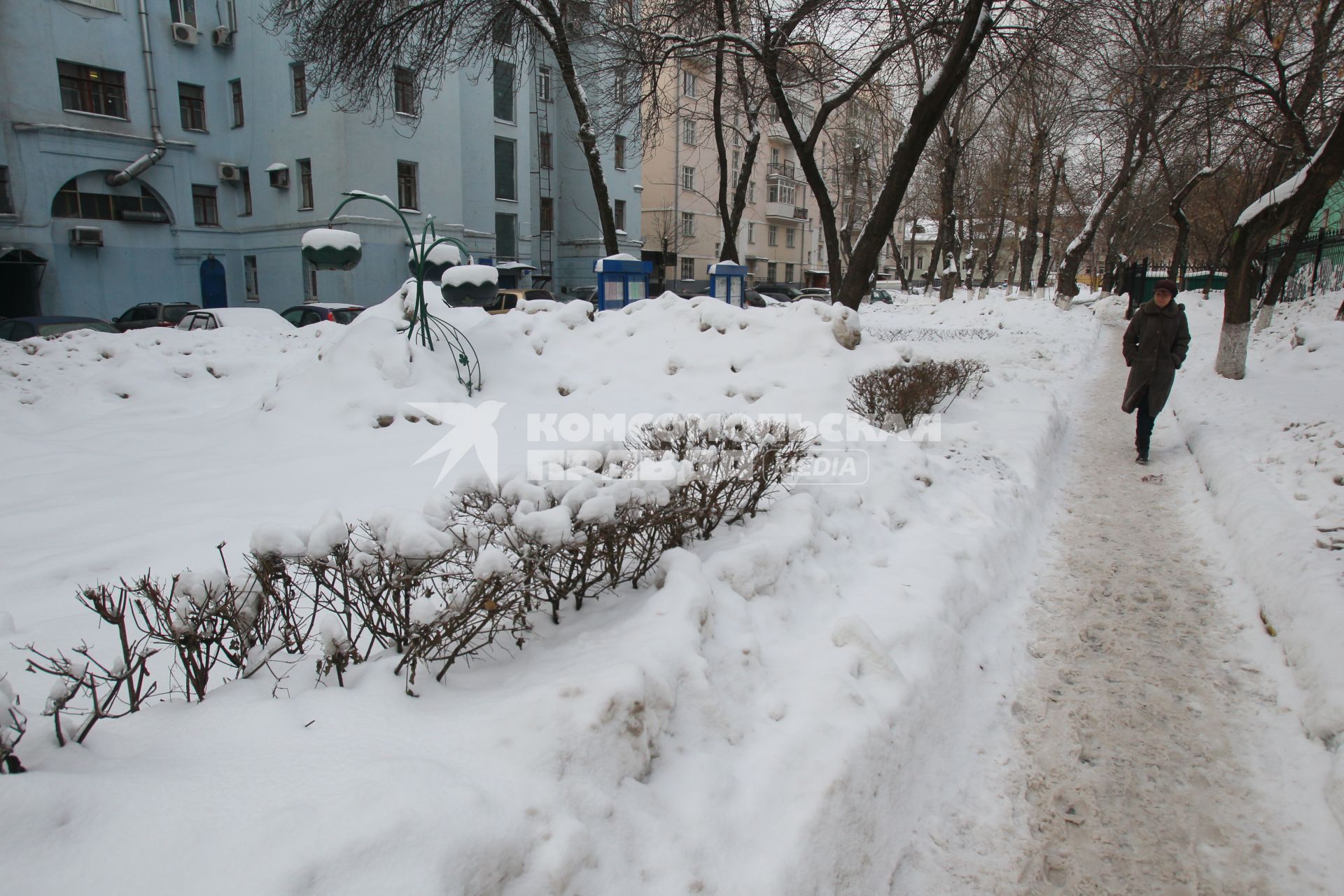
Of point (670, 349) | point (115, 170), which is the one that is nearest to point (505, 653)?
point (670, 349)

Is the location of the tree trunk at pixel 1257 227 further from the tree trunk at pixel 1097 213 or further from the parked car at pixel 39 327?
the parked car at pixel 39 327

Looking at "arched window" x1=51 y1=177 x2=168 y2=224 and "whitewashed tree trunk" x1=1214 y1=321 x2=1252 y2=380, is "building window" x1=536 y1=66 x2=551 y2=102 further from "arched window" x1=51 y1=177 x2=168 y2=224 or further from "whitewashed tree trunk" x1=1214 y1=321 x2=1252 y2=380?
"whitewashed tree trunk" x1=1214 y1=321 x2=1252 y2=380

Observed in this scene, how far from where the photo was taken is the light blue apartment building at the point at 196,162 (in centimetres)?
2392

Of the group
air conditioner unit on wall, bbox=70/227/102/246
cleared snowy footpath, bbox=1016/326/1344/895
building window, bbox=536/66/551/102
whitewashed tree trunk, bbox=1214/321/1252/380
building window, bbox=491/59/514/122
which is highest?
building window, bbox=536/66/551/102

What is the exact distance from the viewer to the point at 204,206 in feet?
93.1

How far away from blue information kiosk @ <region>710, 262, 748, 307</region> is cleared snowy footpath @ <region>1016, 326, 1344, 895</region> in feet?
35.0

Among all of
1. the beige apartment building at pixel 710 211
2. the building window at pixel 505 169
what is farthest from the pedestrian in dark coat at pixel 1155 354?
the beige apartment building at pixel 710 211

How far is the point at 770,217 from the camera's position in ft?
178

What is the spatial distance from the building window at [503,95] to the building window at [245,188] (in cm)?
984

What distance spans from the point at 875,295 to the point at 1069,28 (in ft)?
101

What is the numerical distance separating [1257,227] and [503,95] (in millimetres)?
28155

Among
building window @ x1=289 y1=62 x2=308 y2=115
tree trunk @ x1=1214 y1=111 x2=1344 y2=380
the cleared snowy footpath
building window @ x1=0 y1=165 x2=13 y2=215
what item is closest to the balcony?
building window @ x1=289 y1=62 x2=308 y2=115

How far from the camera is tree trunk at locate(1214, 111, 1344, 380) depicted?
9.31 m

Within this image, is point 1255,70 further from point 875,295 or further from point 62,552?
point 875,295
